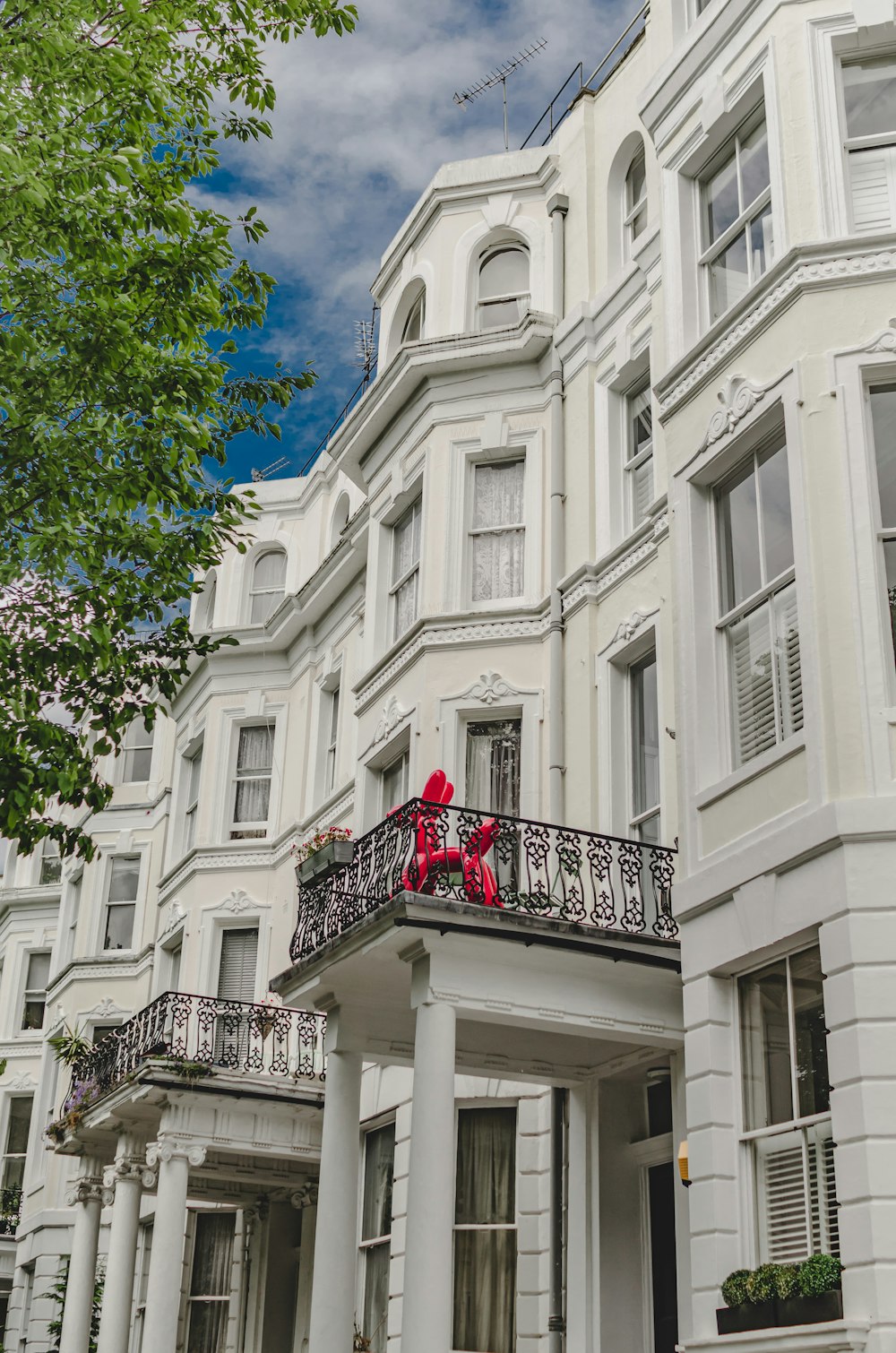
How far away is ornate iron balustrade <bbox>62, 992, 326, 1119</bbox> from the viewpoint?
65.2 feet

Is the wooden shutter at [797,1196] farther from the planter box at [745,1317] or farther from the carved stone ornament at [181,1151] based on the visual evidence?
the carved stone ornament at [181,1151]

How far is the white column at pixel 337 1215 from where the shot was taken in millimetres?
13664

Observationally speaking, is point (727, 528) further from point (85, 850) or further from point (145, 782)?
point (145, 782)

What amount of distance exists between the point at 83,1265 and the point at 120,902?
32.8 ft

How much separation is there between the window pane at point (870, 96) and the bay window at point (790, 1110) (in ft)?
23.5

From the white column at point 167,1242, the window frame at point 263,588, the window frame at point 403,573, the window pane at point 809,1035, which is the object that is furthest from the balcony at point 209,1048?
the window pane at point 809,1035

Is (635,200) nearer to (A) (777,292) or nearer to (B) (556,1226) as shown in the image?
(A) (777,292)

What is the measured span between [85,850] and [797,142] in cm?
863

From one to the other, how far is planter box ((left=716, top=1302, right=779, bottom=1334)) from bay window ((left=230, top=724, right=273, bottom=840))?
1617 cm

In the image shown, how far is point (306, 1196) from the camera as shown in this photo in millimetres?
21234

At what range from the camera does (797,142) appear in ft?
42.4

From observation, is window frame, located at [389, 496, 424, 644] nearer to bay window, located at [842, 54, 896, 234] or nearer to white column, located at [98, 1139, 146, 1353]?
bay window, located at [842, 54, 896, 234]

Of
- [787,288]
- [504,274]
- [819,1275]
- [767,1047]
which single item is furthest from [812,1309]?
[504,274]

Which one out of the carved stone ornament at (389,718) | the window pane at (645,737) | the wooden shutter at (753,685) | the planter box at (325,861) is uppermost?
the carved stone ornament at (389,718)
